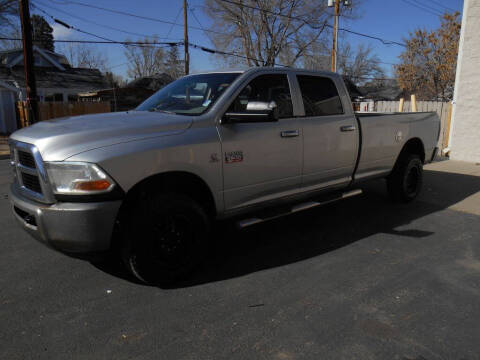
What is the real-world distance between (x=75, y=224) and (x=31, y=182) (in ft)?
2.26

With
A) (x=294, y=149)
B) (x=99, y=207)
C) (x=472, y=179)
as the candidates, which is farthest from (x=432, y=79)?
(x=99, y=207)

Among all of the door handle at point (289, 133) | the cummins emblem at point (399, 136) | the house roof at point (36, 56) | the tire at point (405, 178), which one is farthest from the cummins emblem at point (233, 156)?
the house roof at point (36, 56)

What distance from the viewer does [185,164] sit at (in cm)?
334

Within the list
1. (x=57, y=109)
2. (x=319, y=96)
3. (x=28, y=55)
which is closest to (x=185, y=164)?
(x=319, y=96)

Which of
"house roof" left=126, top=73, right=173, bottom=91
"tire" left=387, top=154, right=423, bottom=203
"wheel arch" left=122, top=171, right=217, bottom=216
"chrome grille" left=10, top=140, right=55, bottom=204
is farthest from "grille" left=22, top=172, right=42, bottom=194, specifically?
"house roof" left=126, top=73, right=173, bottom=91

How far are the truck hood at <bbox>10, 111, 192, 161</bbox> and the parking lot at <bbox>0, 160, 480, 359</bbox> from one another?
49.6 inches

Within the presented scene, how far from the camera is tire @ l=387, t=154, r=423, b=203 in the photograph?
5.96 m

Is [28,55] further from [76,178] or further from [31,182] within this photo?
[76,178]

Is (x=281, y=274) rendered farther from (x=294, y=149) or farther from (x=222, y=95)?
(x=222, y=95)

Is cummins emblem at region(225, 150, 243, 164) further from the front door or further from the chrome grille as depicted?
the chrome grille

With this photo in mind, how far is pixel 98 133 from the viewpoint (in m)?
3.07

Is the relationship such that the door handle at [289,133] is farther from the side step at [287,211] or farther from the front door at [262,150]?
the side step at [287,211]

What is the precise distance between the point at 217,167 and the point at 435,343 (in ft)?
7.20

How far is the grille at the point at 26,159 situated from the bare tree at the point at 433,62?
3520 cm
